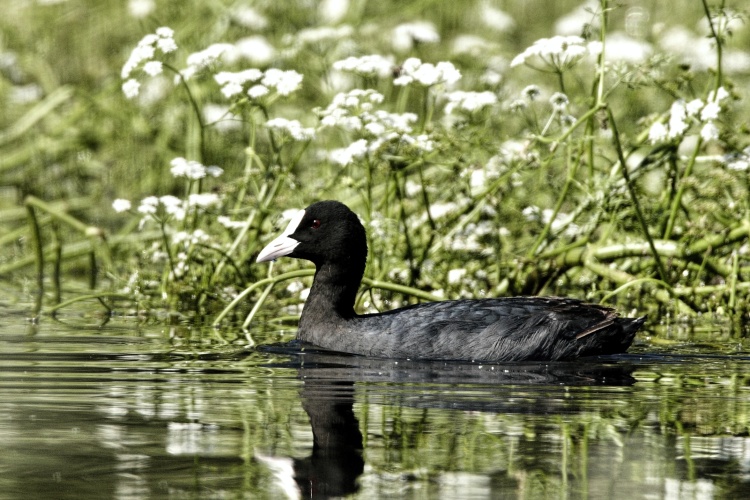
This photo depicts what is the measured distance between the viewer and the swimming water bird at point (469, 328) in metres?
7.51

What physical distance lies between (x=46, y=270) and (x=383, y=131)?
192 inches

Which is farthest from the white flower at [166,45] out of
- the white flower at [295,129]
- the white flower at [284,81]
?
the white flower at [295,129]

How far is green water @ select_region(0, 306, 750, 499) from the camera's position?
4559 mm

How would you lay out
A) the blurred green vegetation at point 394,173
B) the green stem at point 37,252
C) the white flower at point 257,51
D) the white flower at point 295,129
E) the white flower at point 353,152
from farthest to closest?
the white flower at point 257,51 → the green stem at point 37,252 → the blurred green vegetation at point 394,173 → the white flower at point 295,129 → the white flower at point 353,152

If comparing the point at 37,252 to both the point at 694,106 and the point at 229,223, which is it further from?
the point at 694,106

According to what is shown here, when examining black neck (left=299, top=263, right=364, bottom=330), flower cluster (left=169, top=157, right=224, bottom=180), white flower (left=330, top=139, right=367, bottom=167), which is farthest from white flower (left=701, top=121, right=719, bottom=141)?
flower cluster (left=169, top=157, right=224, bottom=180)

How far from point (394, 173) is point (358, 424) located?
3519mm

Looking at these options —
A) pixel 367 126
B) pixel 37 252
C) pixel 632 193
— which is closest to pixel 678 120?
pixel 632 193

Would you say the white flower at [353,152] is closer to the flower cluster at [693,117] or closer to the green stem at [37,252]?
the flower cluster at [693,117]

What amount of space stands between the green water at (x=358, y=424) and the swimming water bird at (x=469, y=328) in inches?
6.1

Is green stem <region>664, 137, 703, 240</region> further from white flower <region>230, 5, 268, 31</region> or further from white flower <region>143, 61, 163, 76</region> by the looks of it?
white flower <region>230, 5, 268, 31</region>

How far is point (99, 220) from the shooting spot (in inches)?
566

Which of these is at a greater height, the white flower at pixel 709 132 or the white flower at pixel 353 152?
the white flower at pixel 709 132

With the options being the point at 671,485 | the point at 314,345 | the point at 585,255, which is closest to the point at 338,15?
the point at 585,255
